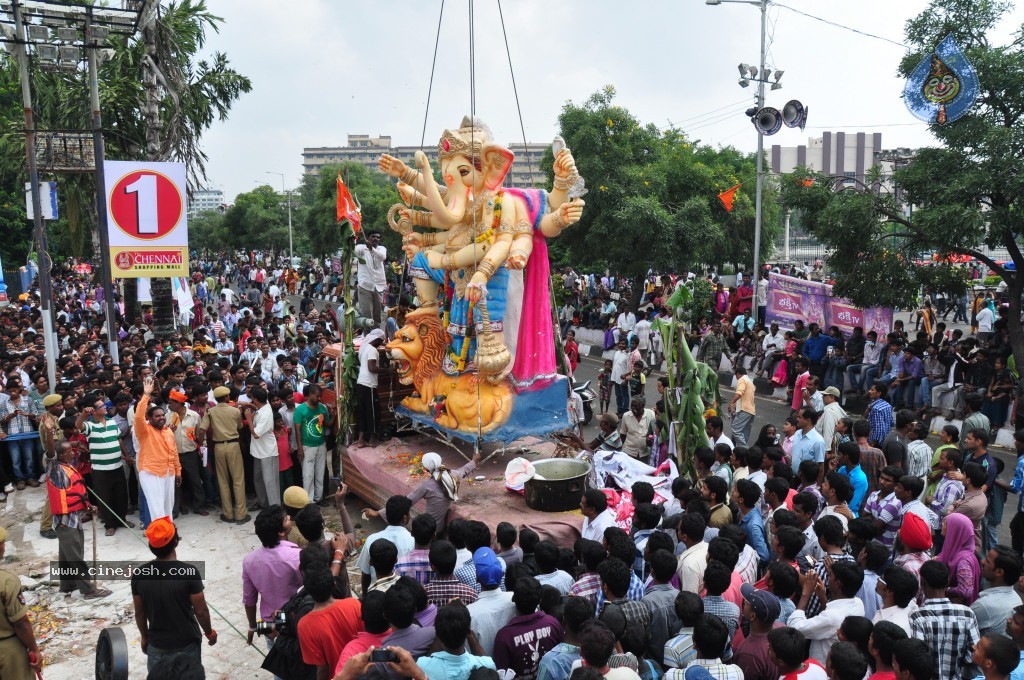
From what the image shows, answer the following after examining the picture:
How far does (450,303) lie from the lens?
927 cm

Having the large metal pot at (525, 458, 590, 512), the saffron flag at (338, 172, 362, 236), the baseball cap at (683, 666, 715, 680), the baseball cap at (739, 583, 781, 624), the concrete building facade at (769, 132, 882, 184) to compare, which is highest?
the concrete building facade at (769, 132, 882, 184)

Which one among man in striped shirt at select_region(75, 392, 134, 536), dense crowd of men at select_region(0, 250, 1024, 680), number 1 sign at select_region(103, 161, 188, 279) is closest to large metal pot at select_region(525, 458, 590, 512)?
dense crowd of men at select_region(0, 250, 1024, 680)

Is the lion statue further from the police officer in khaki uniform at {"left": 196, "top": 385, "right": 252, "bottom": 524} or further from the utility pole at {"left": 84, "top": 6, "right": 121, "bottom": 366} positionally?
the utility pole at {"left": 84, "top": 6, "right": 121, "bottom": 366}

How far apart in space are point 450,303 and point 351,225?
1678 mm

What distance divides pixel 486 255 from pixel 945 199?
23.7ft

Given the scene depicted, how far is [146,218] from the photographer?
39.2 ft

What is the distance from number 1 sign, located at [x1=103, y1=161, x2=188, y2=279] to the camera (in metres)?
11.7

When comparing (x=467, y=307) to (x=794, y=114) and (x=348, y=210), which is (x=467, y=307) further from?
(x=794, y=114)

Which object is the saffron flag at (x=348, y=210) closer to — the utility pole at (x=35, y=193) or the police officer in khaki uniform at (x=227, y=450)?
the police officer in khaki uniform at (x=227, y=450)

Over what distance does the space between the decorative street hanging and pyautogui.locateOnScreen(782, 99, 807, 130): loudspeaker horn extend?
16.4 feet

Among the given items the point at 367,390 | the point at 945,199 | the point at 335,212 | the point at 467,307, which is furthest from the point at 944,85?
the point at 335,212

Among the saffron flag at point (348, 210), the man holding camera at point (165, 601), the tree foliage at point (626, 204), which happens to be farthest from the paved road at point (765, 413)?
the man holding camera at point (165, 601)

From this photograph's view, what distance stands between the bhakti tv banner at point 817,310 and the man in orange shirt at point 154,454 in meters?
11.4

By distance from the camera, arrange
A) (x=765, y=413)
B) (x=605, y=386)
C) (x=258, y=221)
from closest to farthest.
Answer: (x=605, y=386)
(x=765, y=413)
(x=258, y=221)
